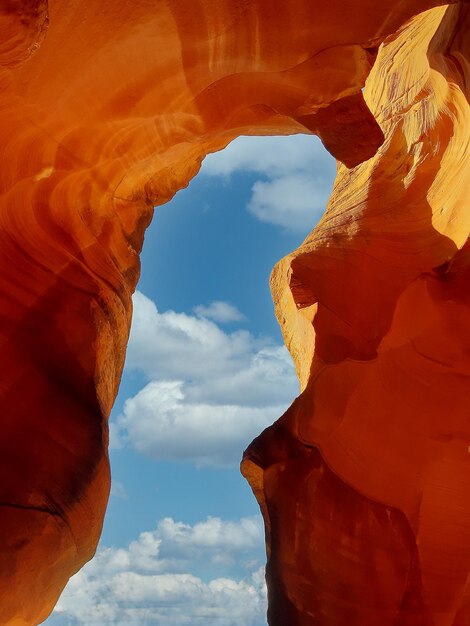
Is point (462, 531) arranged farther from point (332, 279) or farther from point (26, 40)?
point (26, 40)

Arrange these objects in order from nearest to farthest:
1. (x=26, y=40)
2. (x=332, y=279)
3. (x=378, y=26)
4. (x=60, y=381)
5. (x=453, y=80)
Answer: (x=26, y=40), (x=378, y=26), (x=60, y=381), (x=453, y=80), (x=332, y=279)

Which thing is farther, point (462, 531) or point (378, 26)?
point (462, 531)

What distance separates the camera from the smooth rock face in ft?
13.2

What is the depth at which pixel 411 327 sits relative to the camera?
7.05m

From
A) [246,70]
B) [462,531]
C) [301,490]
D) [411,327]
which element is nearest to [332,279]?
[411,327]

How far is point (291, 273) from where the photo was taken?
761 cm

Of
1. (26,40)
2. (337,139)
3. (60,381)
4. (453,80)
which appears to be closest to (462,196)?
(453,80)

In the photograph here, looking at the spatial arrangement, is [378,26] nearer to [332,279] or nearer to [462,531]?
[332,279]

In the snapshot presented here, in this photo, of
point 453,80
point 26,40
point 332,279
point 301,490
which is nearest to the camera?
point 26,40


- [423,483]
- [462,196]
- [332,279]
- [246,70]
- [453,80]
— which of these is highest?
[453,80]

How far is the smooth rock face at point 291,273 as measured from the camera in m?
4.02

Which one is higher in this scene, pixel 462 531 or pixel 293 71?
pixel 293 71

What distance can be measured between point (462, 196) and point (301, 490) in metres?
3.27

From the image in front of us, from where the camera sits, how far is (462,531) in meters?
6.54
